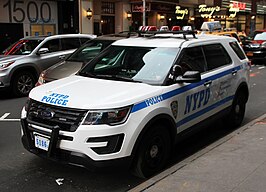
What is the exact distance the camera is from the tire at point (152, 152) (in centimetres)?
425

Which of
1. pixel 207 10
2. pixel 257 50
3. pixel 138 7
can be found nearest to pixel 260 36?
pixel 257 50

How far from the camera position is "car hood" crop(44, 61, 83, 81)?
823 cm

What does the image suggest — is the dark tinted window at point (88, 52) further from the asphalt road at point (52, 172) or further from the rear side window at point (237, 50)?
the rear side window at point (237, 50)

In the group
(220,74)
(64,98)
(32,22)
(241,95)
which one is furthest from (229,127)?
(32,22)

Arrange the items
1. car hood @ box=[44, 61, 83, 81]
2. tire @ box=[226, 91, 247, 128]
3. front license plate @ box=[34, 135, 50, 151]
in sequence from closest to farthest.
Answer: front license plate @ box=[34, 135, 50, 151]
tire @ box=[226, 91, 247, 128]
car hood @ box=[44, 61, 83, 81]

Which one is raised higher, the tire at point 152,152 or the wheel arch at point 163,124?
the wheel arch at point 163,124

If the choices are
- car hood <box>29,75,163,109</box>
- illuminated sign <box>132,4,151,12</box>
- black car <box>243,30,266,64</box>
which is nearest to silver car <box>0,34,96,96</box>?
car hood <box>29,75,163,109</box>

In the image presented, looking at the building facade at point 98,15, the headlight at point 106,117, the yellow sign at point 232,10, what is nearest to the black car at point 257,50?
the building facade at point 98,15

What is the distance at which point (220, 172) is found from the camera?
4.28m

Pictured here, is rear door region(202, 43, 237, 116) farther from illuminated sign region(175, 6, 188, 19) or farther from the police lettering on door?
illuminated sign region(175, 6, 188, 19)

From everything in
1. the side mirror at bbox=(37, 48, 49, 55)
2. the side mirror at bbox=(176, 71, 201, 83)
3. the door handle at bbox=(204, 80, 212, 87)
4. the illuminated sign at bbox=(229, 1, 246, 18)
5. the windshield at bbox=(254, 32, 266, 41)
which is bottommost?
the door handle at bbox=(204, 80, 212, 87)

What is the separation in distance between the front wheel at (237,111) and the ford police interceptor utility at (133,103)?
0.98ft

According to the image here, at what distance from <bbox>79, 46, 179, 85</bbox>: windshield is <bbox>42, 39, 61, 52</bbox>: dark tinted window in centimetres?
550

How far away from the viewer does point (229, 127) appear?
665 centimetres
